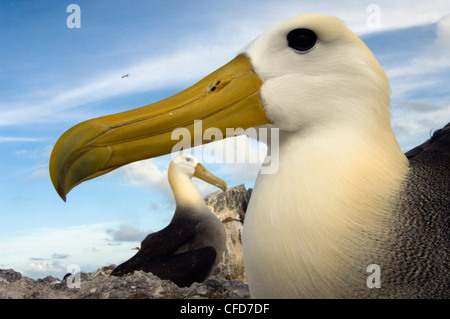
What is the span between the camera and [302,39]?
2.34 metres

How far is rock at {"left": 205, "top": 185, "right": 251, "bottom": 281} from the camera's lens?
8383mm

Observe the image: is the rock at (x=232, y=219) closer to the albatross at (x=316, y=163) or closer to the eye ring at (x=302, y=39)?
the albatross at (x=316, y=163)

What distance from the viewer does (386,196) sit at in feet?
6.72

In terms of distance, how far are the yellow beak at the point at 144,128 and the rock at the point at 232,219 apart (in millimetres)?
6119

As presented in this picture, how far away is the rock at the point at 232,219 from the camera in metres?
8.38

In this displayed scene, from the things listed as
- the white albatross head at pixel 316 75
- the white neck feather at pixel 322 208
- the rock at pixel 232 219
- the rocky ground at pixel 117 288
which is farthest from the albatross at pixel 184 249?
the white albatross head at pixel 316 75

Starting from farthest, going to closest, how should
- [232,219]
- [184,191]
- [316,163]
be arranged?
[184,191], [232,219], [316,163]

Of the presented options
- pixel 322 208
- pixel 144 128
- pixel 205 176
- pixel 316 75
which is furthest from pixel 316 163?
pixel 205 176

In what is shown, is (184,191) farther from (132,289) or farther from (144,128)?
(144,128)

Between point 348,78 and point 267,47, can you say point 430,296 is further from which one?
point 267,47

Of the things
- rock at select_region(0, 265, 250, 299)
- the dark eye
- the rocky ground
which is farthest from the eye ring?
rock at select_region(0, 265, 250, 299)

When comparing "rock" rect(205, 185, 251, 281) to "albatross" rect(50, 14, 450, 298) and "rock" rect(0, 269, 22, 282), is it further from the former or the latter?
"albatross" rect(50, 14, 450, 298)

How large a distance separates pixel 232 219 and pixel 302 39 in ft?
23.8
